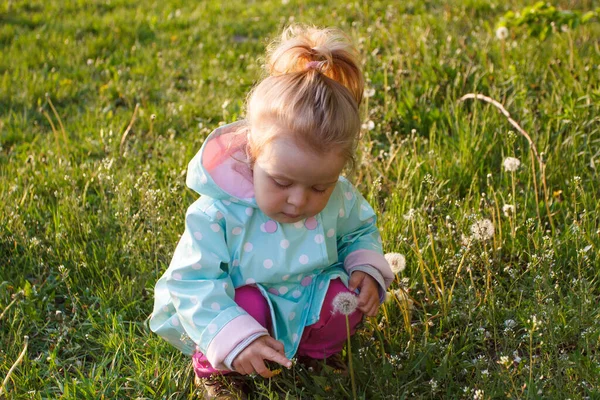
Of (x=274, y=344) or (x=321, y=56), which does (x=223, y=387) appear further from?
(x=321, y=56)

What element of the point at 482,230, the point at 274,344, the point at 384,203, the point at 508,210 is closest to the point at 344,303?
the point at 274,344

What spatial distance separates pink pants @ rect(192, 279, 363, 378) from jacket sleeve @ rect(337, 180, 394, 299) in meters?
0.11

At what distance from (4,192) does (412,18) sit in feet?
11.3

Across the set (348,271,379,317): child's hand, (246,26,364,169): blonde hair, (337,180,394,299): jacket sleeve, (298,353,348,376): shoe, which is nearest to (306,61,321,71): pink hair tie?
(246,26,364,169): blonde hair

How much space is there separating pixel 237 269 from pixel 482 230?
934 mm

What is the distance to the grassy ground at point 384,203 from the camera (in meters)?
2.55

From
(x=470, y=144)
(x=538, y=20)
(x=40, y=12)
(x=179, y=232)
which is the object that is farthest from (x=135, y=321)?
(x=40, y=12)

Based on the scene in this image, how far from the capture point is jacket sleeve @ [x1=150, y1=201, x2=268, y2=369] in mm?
2250

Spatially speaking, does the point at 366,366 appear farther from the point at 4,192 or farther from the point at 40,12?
the point at 40,12

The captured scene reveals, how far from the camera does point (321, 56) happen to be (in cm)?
245

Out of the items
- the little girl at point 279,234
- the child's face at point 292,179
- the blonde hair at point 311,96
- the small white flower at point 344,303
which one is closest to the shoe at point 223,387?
the little girl at point 279,234

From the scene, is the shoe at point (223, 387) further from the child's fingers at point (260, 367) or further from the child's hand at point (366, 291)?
the child's hand at point (366, 291)

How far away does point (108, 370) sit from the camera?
105 inches

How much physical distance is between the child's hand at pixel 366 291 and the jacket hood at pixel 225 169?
17.9 inches
